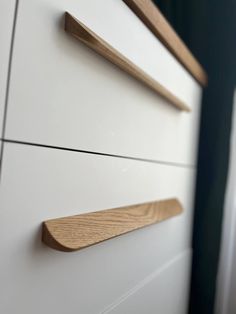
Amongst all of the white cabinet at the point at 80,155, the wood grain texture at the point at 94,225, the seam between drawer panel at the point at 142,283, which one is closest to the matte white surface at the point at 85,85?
the white cabinet at the point at 80,155

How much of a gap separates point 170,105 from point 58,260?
526mm

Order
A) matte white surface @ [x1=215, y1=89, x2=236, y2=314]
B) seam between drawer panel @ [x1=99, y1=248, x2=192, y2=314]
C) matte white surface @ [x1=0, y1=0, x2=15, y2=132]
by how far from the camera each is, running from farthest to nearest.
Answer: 1. matte white surface @ [x1=215, y1=89, x2=236, y2=314]
2. seam between drawer panel @ [x1=99, y1=248, x2=192, y2=314]
3. matte white surface @ [x1=0, y1=0, x2=15, y2=132]

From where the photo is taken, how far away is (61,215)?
19.1 inches

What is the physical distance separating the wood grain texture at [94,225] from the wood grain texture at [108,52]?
10.2 inches

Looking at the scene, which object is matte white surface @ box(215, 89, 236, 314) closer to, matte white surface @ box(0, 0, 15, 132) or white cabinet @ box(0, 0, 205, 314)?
white cabinet @ box(0, 0, 205, 314)

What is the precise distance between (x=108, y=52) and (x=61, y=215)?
10.5 inches

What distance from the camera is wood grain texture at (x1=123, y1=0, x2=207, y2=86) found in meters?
0.66

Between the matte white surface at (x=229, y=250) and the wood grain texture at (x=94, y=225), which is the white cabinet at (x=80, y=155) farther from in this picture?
the matte white surface at (x=229, y=250)

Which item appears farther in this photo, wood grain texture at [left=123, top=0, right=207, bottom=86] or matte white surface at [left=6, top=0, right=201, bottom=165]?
wood grain texture at [left=123, top=0, right=207, bottom=86]

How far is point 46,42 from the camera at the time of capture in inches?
17.3

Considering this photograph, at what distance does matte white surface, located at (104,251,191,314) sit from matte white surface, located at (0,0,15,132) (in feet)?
1.51

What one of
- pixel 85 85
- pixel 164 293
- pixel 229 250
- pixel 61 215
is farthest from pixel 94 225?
pixel 229 250

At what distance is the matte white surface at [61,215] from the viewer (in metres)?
0.41

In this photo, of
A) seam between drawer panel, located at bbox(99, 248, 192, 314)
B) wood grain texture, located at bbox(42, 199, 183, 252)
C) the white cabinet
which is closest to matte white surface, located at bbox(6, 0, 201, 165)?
the white cabinet
